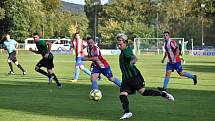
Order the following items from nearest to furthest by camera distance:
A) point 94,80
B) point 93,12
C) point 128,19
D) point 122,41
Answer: point 122,41, point 94,80, point 128,19, point 93,12

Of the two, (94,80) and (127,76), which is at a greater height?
(127,76)

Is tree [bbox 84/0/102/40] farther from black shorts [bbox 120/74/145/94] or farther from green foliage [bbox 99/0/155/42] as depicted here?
black shorts [bbox 120/74/145/94]

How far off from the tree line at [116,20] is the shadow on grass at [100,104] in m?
72.7

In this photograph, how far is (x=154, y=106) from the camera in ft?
44.4

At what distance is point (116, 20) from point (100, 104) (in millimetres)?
102559

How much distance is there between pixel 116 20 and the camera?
116m

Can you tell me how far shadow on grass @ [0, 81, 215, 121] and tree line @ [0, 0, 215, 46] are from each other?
239ft

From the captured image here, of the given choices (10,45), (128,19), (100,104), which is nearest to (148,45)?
(128,19)

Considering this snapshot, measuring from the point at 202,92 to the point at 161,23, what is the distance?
97366mm

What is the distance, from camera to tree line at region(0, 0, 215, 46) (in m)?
92.7

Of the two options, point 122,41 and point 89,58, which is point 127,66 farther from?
point 89,58

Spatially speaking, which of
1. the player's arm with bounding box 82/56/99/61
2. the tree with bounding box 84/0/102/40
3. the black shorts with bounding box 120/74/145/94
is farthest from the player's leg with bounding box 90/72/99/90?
the tree with bounding box 84/0/102/40

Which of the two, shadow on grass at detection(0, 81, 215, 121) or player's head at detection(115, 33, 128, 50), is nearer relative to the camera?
player's head at detection(115, 33, 128, 50)

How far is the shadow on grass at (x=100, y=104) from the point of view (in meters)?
11.9
